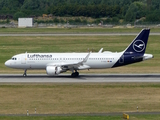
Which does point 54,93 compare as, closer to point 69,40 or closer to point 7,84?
point 7,84

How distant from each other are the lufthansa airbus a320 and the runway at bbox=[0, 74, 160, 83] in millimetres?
1488

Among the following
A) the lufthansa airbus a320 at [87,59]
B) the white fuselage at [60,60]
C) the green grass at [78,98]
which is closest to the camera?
the green grass at [78,98]

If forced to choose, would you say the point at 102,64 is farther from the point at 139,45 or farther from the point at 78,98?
the point at 78,98

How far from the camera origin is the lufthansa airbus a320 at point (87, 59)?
61.4 metres

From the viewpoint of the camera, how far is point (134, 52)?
6200 cm

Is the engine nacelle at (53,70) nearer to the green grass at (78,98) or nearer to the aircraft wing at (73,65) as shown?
the aircraft wing at (73,65)

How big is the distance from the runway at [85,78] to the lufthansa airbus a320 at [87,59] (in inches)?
58.6

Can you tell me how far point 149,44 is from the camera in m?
101

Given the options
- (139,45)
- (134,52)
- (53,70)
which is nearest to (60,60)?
(53,70)

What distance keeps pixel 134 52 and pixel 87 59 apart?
6887mm

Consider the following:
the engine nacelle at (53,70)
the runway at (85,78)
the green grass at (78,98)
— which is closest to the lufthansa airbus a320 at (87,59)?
the engine nacelle at (53,70)

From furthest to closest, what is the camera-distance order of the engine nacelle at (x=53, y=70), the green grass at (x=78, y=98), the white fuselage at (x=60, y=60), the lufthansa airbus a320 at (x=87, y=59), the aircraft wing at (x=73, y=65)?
the white fuselage at (x=60, y=60) < the lufthansa airbus a320 at (x=87, y=59) < the aircraft wing at (x=73, y=65) < the engine nacelle at (x=53, y=70) < the green grass at (x=78, y=98)

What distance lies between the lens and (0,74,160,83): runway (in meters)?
57.7

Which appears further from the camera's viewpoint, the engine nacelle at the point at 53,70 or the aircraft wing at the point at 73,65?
the aircraft wing at the point at 73,65
